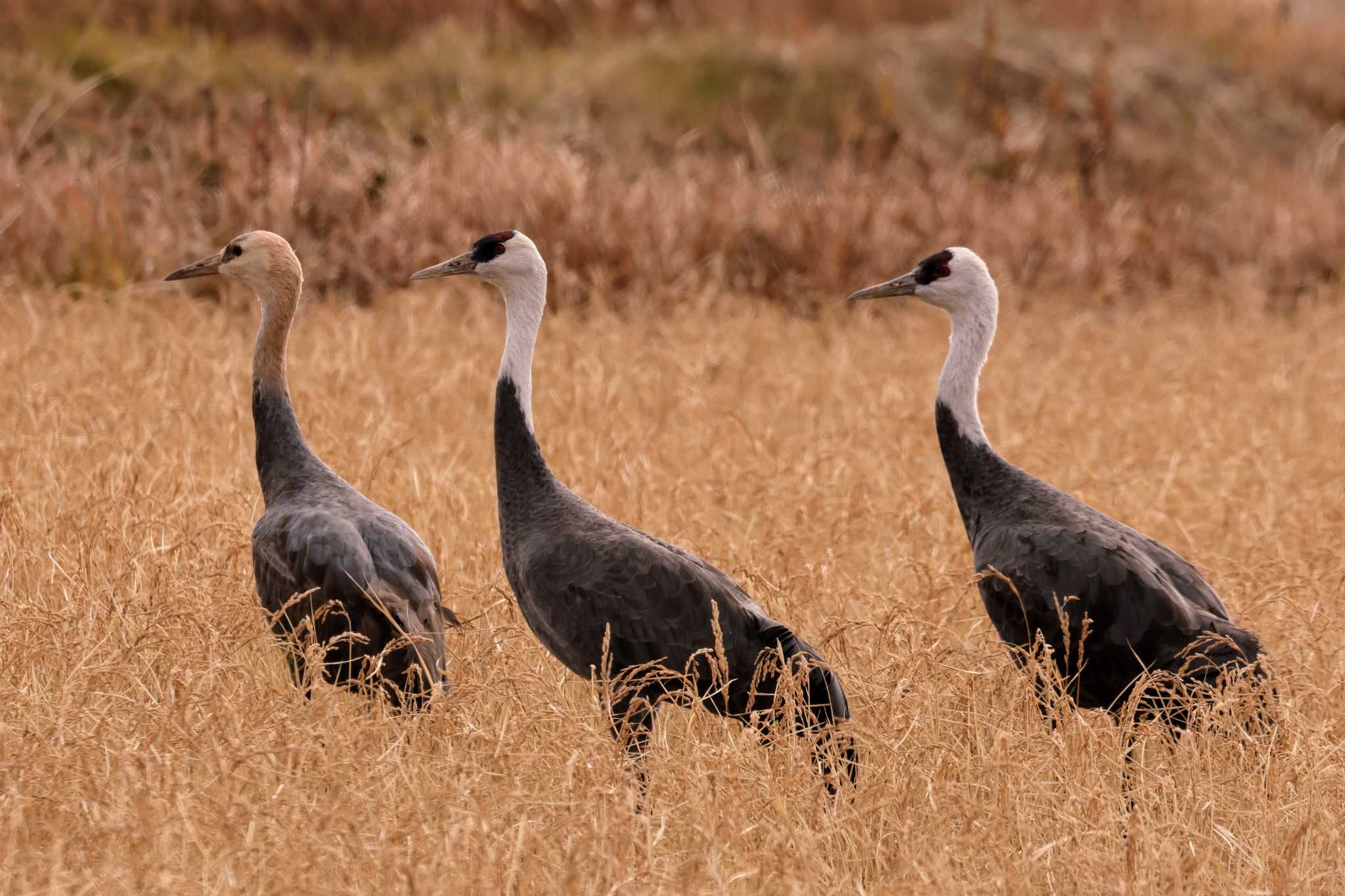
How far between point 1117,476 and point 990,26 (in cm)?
771

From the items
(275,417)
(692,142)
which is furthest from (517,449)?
(692,142)

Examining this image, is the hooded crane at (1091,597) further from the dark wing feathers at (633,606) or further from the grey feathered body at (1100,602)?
the dark wing feathers at (633,606)

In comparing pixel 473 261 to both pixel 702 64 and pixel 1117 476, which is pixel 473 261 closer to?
pixel 1117 476

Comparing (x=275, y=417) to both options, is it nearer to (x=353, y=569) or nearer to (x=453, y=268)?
(x=453, y=268)

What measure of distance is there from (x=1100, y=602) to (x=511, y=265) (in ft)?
6.45

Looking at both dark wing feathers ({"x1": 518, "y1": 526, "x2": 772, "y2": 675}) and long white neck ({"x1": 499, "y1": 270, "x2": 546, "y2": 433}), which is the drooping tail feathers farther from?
long white neck ({"x1": 499, "y1": 270, "x2": 546, "y2": 433})

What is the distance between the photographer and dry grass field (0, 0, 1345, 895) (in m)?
3.54

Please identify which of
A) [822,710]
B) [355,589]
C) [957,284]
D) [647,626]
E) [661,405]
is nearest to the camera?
[822,710]

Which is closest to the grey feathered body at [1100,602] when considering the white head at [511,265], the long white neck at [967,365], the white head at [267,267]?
the long white neck at [967,365]

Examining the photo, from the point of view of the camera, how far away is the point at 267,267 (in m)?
5.59

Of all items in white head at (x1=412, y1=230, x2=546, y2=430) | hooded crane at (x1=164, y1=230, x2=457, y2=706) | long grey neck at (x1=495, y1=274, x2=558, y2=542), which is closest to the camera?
hooded crane at (x1=164, y1=230, x2=457, y2=706)

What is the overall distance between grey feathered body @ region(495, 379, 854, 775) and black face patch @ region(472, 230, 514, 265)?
3.18 feet

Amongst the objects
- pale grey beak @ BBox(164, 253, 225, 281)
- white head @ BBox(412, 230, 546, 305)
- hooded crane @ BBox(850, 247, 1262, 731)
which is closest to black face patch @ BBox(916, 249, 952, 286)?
hooded crane @ BBox(850, 247, 1262, 731)

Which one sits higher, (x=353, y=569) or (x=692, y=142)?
(x=353, y=569)
